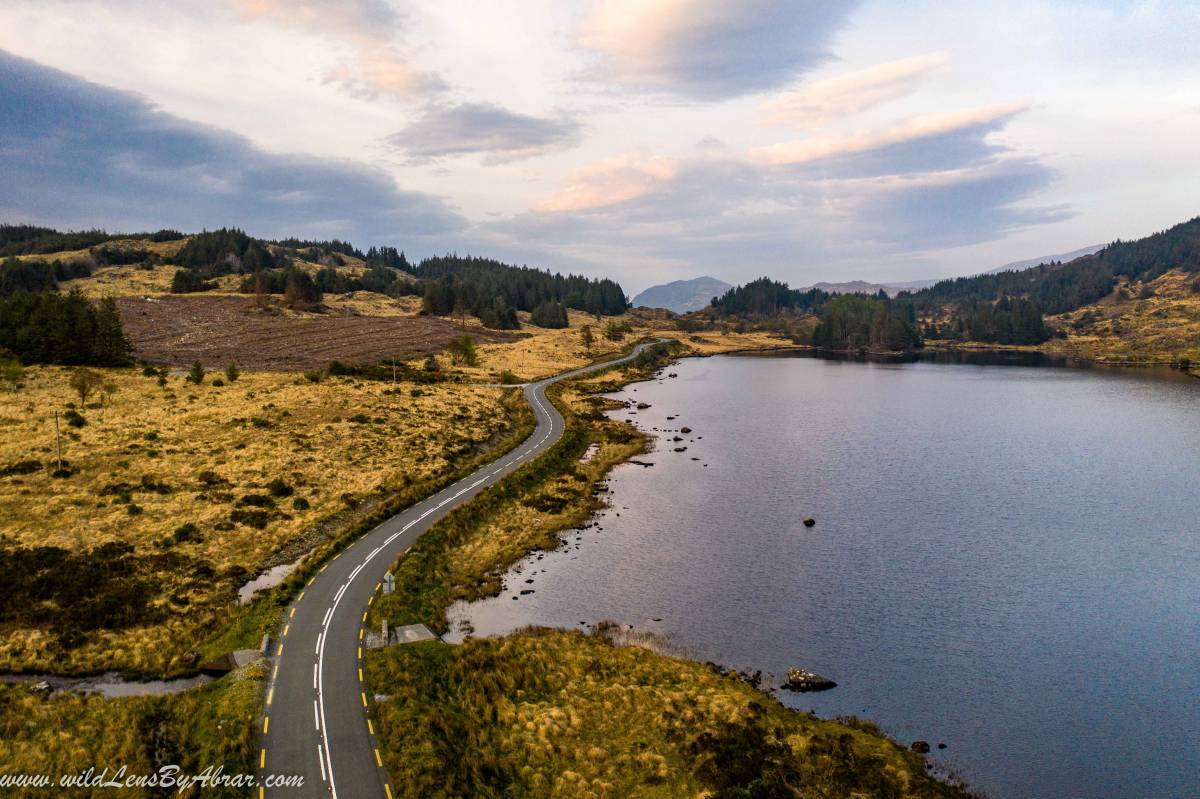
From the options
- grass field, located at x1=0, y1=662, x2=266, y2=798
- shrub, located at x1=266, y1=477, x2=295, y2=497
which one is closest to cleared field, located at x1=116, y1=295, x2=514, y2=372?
shrub, located at x1=266, y1=477, x2=295, y2=497

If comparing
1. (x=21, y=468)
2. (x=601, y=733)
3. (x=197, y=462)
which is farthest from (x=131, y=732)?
(x=21, y=468)

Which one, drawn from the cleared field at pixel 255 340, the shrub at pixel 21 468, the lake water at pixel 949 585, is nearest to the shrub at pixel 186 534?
the shrub at pixel 21 468

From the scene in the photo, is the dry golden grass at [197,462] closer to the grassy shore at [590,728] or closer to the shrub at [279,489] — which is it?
the shrub at [279,489]

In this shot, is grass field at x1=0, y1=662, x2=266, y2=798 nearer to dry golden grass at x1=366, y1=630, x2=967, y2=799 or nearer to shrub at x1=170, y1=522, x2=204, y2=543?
dry golden grass at x1=366, y1=630, x2=967, y2=799

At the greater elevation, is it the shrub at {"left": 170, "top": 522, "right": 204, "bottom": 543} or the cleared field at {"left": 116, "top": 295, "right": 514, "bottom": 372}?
the cleared field at {"left": 116, "top": 295, "right": 514, "bottom": 372}

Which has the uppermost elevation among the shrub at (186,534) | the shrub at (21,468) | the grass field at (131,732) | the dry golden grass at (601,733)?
the shrub at (21,468)

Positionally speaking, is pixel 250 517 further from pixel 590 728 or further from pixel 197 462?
pixel 590 728
